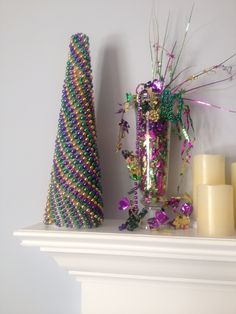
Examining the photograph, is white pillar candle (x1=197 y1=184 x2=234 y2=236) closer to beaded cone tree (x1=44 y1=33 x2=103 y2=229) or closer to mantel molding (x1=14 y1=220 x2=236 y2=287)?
mantel molding (x1=14 y1=220 x2=236 y2=287)

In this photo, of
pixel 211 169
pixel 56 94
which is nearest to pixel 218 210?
pixel 211 169

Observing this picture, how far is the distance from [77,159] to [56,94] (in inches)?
10.2

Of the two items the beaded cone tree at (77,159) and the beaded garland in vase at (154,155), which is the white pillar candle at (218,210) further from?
the beaded cone tree at (77,159)

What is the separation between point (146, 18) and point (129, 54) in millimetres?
99

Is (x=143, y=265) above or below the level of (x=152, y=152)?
below

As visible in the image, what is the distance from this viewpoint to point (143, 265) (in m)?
0.62

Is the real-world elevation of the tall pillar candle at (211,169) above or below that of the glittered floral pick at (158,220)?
above

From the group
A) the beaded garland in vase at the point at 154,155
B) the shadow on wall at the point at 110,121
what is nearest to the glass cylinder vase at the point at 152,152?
the beaded garland in vase at the point at 154,155

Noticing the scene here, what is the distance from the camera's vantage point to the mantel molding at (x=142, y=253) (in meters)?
0.57

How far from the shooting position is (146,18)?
2.62ft

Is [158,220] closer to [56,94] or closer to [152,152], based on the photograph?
[152,152]

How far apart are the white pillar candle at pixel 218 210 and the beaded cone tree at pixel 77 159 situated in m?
0.21

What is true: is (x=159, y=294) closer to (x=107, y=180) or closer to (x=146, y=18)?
(x=107, y=180)

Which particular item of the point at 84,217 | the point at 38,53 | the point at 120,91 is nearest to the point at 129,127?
the point at 120,91
